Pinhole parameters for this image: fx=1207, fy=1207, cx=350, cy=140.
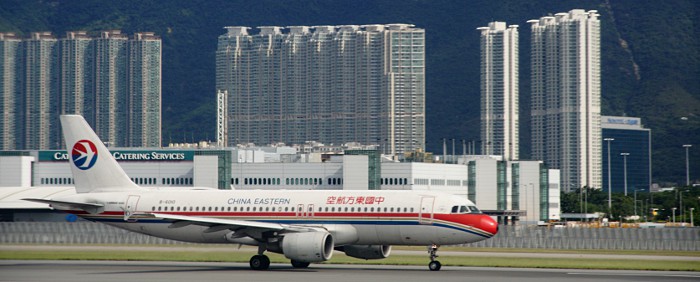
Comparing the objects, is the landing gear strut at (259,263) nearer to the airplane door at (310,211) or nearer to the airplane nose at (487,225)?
the airplane door at (310,211)

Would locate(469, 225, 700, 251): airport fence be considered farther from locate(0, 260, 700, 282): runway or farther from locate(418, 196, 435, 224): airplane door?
locate(418, 196, 435, 224): airplane door

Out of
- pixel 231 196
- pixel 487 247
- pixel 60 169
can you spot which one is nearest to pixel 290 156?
pixel 60 169

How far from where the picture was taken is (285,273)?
58.8 metres

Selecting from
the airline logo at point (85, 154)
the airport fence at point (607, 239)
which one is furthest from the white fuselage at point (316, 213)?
the airport fence at point (607, 239)

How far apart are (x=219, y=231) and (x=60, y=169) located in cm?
10555

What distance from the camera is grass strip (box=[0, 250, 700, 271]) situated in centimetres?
6675

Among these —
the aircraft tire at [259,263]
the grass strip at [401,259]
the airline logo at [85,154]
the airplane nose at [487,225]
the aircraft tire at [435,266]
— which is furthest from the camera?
the airline logo at [85,154]

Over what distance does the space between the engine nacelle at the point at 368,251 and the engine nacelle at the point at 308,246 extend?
10.9ft

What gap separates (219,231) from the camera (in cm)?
6475

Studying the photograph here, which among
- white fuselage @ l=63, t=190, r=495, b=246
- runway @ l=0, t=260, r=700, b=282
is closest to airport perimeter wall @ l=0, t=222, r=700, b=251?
white fuselage @ l=63, t=190, r=495, b=246

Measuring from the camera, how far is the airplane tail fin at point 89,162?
227ft

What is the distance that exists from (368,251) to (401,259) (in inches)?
276

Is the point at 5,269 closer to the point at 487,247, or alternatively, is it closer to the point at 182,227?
the point at 182,227

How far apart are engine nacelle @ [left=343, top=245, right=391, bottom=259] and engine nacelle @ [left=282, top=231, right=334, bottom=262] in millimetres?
3325
